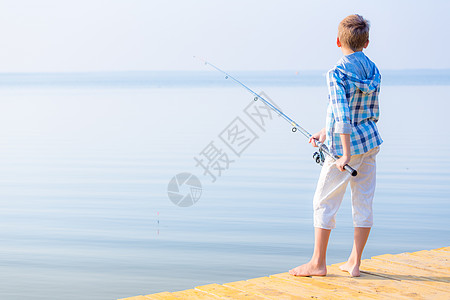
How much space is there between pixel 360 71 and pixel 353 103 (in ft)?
0.52

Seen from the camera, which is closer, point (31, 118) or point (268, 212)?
point (268, 212)

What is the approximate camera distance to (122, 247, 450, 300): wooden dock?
3287mm

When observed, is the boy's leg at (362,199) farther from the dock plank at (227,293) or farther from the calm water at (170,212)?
the calm water at (170,212)

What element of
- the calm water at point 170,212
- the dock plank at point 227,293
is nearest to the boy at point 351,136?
the dock plank at point 227,293

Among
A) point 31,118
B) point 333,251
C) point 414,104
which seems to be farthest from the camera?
point 414,104

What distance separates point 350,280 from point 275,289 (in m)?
0.41

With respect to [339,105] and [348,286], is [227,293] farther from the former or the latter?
[339,105]

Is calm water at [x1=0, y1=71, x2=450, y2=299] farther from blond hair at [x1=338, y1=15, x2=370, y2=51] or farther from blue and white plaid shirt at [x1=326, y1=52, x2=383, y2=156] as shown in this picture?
blond hair at [x1=338, y1=15, x2=370, y2=51]

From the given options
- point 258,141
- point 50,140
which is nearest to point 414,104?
point 258,141

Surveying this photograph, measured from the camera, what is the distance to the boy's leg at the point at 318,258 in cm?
360

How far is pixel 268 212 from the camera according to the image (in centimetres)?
696

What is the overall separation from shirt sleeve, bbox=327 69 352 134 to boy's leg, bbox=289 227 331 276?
549 millimetres

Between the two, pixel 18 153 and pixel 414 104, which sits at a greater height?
pixel 414 104

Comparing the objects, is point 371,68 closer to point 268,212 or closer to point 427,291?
point 427,291
